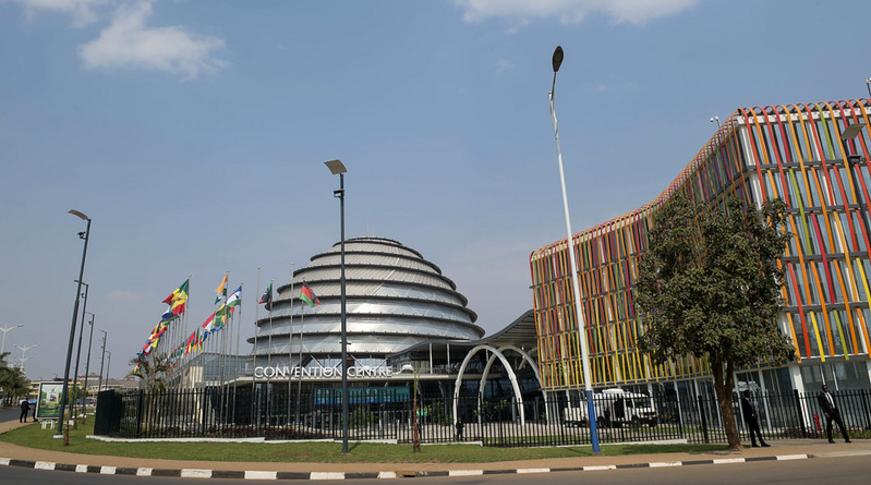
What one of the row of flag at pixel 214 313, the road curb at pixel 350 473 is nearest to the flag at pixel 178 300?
the row of flag at pixel 214 313

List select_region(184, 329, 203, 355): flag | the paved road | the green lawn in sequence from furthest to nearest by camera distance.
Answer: select_region(184, 329, 203, 355): flag
the green lawn
the paved road

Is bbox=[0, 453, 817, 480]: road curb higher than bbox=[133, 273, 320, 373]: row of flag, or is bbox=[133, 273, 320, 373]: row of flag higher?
bbox=[133, 273, 320, 373]: row of flag

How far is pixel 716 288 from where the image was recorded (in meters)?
18.7

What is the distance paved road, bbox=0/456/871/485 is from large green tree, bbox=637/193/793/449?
12.8 feet

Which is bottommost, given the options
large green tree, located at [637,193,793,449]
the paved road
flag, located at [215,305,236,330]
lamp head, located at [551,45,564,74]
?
the paved road

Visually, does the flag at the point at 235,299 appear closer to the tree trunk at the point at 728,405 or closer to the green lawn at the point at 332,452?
the green lawn at the point at 332,452

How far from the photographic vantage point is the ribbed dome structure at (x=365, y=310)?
79188 millimetres

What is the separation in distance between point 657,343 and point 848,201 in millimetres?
23222

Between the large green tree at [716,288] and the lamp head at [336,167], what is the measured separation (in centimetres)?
1187

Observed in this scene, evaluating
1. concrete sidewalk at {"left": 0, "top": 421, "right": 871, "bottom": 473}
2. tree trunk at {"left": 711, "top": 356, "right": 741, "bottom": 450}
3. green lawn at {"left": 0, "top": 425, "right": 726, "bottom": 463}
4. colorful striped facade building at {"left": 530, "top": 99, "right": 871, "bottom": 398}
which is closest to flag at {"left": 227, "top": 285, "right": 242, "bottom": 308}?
green lawn at {"left": 0, "top": 425, "right": 726, "bottom": 463}

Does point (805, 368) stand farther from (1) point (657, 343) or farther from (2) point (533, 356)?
(2) point (533, 356)

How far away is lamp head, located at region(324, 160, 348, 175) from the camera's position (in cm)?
2235

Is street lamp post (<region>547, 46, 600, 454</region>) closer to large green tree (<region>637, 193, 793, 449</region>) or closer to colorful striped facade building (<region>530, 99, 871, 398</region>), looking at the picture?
large green tree (<region>637, 193, 793, 449</region>)

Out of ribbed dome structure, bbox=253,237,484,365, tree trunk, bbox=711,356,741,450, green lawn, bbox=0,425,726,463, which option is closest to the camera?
green lawn, bbox=0,425,726,463
